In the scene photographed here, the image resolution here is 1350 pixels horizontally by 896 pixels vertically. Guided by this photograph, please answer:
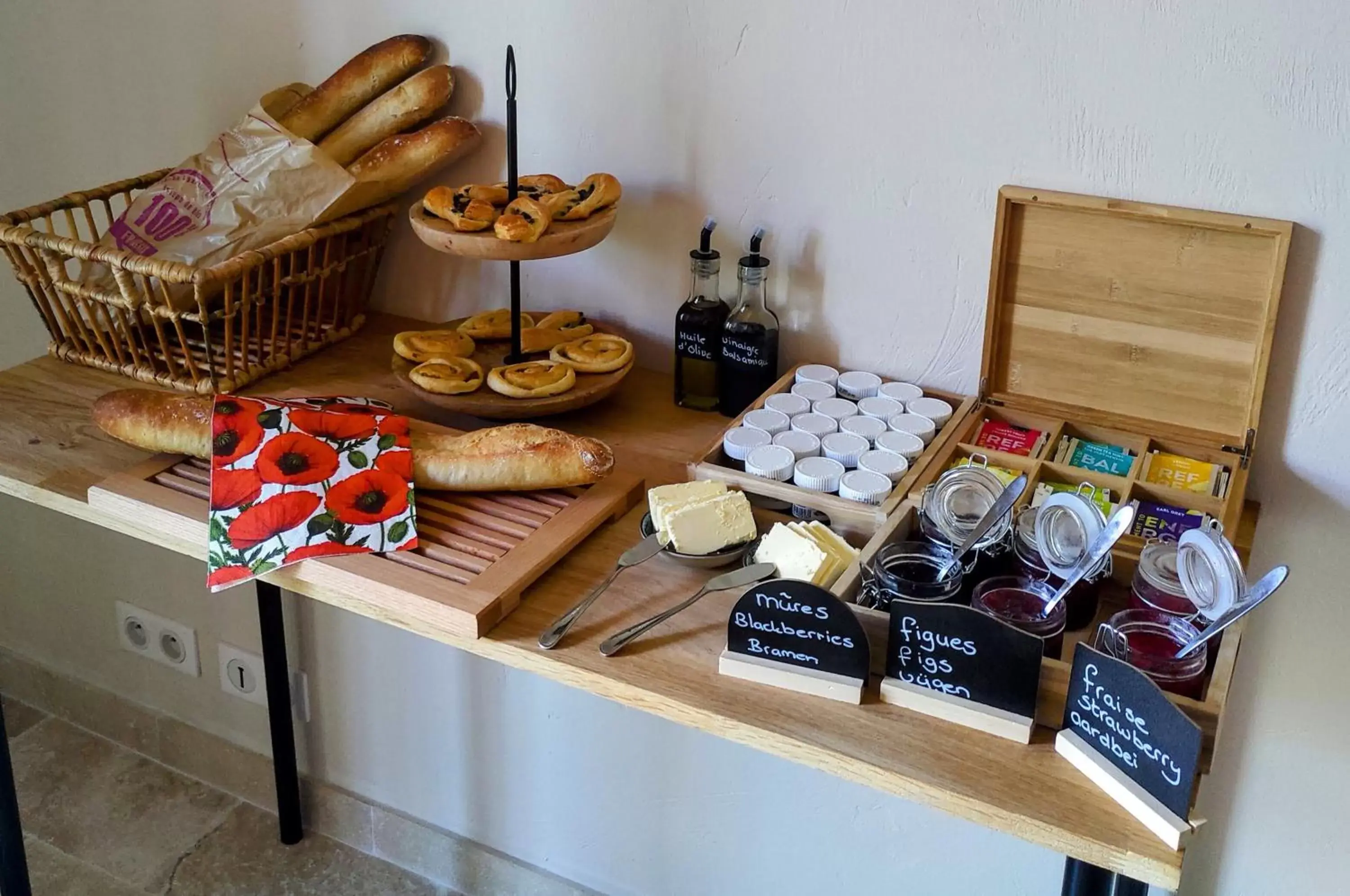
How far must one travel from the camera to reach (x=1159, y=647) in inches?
37.6

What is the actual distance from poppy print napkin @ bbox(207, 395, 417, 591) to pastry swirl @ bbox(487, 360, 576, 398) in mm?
115

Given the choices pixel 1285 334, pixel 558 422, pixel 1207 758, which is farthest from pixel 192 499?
pixel 1285 334

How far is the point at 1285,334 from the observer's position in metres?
1.17

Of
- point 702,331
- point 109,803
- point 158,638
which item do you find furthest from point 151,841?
point 702,331

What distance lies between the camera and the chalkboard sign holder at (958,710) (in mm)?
911

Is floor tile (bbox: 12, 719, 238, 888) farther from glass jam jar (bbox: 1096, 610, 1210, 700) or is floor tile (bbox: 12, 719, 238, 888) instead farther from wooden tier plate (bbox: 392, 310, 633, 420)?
glass jam jar (bbox: 1096, 610, 1210, 700)

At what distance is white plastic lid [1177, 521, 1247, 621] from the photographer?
3.00ft

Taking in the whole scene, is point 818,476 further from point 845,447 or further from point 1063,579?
point 1063,579

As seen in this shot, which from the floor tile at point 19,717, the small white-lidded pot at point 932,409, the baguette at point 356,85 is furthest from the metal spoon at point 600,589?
the floor tile at point 19,717

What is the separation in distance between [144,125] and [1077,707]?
146cm

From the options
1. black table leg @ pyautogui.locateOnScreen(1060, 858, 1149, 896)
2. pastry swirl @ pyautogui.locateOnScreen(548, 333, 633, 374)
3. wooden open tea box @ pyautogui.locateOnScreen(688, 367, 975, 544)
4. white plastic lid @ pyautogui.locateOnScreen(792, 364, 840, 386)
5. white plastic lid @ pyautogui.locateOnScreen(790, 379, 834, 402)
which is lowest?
black table leg @ pyautogui.locateOnScreen(1060, 858, 1149, 896)

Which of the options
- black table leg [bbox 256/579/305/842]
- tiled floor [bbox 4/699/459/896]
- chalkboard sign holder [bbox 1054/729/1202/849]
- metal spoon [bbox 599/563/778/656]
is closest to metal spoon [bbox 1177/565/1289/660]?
chalkboard sign holder [bbox 1054/729/1202/849]

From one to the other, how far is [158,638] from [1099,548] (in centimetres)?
173

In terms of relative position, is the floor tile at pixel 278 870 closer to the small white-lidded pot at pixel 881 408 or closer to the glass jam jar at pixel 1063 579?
the small white-lidded pot at pixel 881 408
